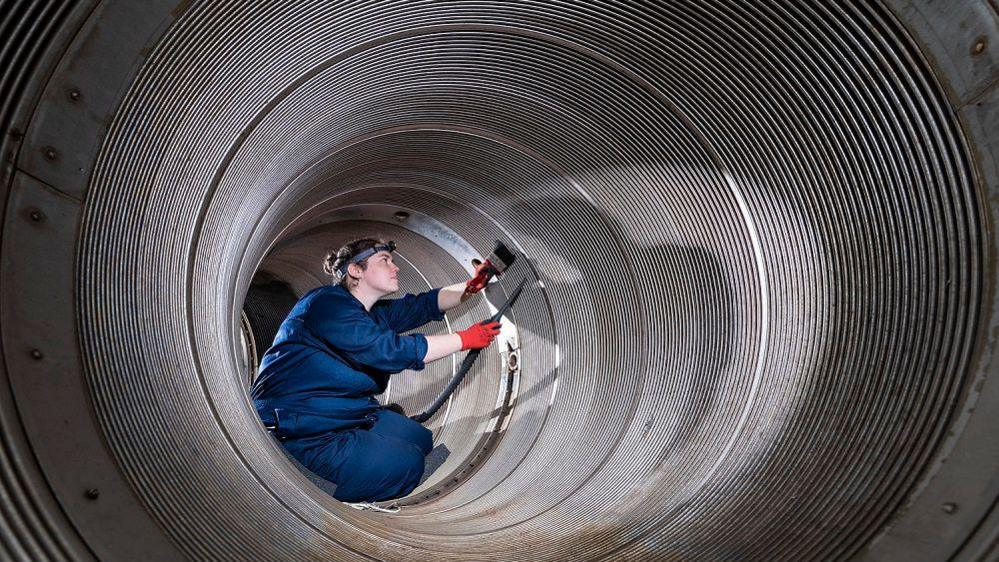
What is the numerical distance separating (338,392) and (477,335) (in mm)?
932

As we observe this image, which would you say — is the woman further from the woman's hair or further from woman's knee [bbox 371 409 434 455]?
the woman's hair

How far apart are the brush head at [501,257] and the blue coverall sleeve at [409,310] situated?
1.54ft

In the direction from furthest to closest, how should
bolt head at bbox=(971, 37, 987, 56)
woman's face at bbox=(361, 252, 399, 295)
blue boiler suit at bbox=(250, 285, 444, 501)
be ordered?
woman's face at bbox=(361, 252, 399, 295)
blue boiler suit at bbox=(250, 285, 444, 501)
bolt head at bbox=(971, 37, 987, 56)

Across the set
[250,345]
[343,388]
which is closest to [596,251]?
[343,388]

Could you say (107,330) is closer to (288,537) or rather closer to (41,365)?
(41,365)

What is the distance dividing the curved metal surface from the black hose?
2.93 feet

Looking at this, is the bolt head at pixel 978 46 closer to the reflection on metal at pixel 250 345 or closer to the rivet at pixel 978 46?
the rivet at pixel 978 46

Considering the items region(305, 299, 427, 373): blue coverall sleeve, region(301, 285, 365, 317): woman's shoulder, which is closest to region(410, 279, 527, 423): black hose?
region(305, 299, 427, 373): blue coverall sleeve

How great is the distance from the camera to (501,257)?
5336 mm

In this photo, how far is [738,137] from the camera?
126 inches

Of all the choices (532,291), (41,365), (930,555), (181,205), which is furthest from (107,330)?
(532,291)

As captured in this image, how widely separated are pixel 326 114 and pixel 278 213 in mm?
735

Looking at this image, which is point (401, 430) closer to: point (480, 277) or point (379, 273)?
point (379, 273)

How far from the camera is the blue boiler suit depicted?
14.0ft
